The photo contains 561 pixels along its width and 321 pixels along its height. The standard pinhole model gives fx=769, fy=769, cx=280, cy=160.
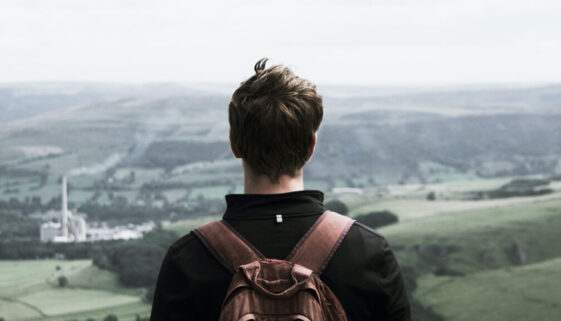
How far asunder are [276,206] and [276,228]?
7 cm

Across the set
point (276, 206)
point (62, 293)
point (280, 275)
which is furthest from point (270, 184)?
point (62, 293)

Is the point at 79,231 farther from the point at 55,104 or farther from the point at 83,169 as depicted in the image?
the point at 55,104

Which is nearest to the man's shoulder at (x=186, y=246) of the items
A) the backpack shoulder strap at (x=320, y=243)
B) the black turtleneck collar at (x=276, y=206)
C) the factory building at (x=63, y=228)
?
the black turtleneck collar at (x=276, y=206)

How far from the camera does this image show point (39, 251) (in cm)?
2644

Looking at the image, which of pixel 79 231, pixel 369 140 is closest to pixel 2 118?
pixel 79 231

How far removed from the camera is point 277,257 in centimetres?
233

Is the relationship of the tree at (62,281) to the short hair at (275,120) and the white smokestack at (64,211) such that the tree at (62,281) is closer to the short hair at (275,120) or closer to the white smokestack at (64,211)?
the white smokestack at (64,211)

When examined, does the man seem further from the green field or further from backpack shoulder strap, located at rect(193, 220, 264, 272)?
the green field

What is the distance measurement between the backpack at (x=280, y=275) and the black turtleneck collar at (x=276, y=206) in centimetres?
5

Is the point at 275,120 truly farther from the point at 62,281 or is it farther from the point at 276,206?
the point at 62,281

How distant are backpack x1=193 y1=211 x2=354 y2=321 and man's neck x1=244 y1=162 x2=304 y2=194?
0.47 feet

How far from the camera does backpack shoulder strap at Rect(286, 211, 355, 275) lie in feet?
A: 7.57

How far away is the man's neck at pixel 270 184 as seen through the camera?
243cm

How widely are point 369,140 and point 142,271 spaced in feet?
85.3
